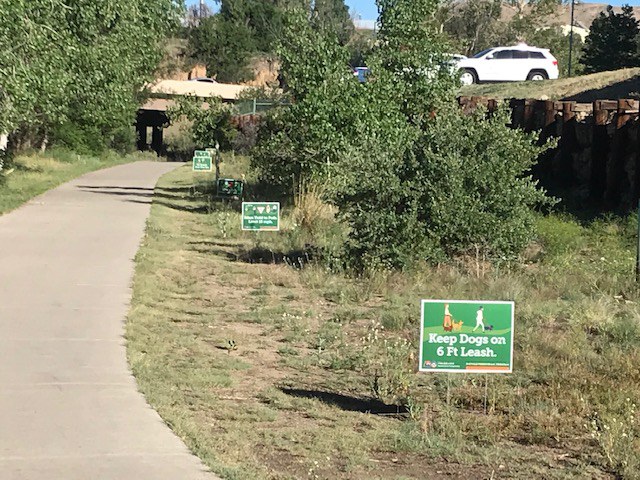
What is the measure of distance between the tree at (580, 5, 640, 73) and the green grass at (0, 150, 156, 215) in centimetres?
2214

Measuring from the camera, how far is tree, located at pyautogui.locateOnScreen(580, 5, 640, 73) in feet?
155

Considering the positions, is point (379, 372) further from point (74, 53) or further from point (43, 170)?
point (43, 170)

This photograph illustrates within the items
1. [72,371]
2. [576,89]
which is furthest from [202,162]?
[72,371]

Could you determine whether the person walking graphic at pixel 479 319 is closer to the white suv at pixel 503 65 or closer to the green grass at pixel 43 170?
the green grass at pixel 43 170

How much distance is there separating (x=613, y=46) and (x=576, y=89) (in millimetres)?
17261

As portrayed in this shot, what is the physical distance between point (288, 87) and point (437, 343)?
15393 millimetres

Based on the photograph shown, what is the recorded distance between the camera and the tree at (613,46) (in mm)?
47094

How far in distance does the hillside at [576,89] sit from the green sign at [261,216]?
14403 millimetres

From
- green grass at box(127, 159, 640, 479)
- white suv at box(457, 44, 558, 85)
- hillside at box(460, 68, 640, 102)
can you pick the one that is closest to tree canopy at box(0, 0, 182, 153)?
green grass at box(127, 159, 640, 479)

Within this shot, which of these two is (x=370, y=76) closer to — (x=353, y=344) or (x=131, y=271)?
(x=131, y=271)

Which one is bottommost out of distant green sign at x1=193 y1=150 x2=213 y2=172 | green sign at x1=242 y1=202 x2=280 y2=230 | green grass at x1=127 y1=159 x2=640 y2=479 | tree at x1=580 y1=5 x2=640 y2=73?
green grass at x1=127 y1=159 x2=640 y2=479

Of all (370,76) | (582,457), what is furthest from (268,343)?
(370,76)

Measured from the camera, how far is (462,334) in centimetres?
762

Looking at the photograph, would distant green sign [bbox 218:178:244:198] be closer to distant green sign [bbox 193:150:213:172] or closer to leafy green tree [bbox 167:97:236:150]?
distant green sign [bbox 193:150:213:172]
